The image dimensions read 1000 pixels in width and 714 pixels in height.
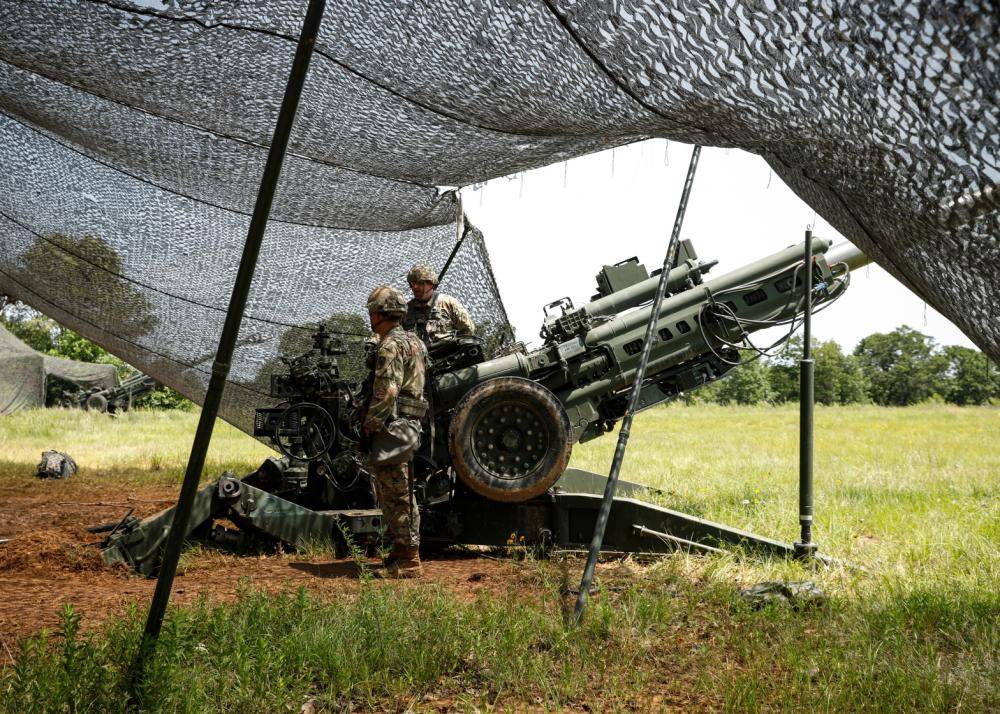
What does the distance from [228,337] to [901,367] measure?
55585mm

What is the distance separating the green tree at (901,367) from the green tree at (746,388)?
846 centimetres

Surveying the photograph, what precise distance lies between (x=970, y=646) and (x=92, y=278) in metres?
6.74

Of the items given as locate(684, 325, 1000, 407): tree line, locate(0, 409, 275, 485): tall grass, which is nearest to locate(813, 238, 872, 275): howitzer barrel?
locate(0, 409, 275, 485): tall grass

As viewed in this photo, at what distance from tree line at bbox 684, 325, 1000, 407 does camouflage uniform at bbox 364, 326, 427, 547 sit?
120ft

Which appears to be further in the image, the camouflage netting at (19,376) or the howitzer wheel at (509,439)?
the camouflage netting at (19,376)

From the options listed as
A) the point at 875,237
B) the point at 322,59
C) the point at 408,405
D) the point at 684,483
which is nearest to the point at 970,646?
the point at 875,237

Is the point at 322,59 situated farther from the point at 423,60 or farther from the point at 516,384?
the point at 516,384

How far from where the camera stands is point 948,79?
7.20 ft

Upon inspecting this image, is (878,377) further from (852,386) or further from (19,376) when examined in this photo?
(19,376)

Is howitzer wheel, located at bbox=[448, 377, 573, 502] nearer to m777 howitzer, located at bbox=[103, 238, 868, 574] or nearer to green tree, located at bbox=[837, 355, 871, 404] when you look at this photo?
m777 howitzer, located at bbox=[103, 238, 868, 574]

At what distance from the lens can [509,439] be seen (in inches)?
211

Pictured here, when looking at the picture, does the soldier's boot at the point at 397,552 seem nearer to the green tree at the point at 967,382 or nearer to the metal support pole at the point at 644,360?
the metal support pole at the point at 644,360

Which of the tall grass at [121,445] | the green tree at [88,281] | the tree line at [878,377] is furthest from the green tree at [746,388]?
the green tree at [88,281]

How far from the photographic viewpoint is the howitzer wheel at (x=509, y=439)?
17.4 ft
